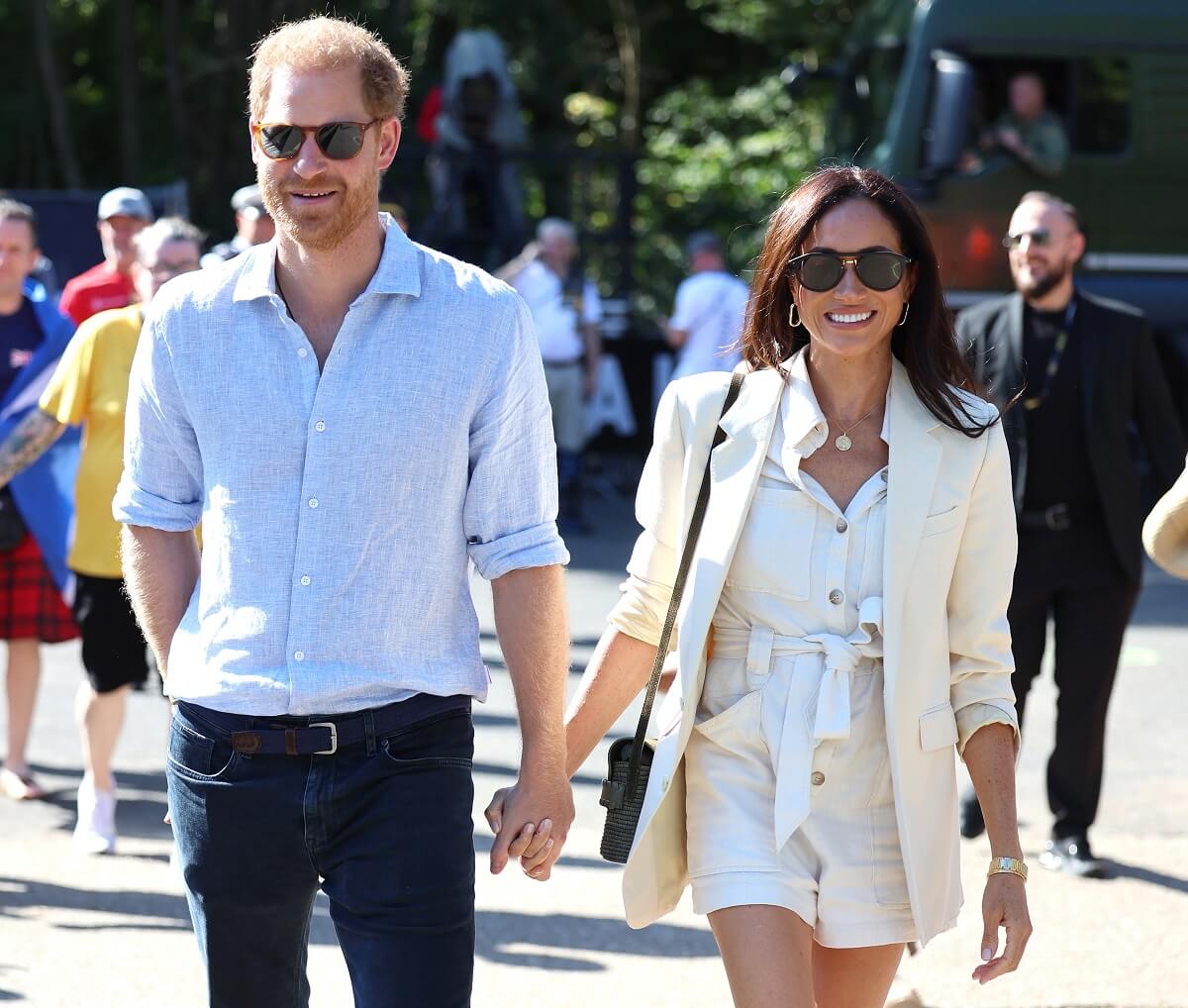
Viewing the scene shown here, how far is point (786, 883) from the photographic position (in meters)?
3.13

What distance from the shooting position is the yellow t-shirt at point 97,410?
6.23 m

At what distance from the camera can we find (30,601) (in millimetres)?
7004

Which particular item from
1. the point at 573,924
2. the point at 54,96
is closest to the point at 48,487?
the point at 573,924

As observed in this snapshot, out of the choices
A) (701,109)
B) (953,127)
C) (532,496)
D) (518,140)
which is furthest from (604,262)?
(532,496)

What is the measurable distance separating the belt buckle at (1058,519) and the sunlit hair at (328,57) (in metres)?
3.65

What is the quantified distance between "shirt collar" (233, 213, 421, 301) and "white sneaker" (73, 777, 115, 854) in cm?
342

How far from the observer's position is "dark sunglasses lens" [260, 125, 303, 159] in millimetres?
3023

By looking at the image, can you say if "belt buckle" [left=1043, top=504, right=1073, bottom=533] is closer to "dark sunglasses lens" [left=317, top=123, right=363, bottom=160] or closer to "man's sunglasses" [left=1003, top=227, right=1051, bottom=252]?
"man's sunglasses" [left=1003, top=227, right=1051, bottom=252]

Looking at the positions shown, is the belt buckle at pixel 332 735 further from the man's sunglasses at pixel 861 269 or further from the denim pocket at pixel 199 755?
the man's sunglasses at pixel 861 269

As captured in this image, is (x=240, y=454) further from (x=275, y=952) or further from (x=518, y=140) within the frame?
(x=518, y=140)

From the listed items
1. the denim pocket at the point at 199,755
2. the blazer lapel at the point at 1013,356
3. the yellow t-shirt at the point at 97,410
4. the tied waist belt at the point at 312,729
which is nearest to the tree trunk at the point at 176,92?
the yellow t-shirt at the point at 97,410

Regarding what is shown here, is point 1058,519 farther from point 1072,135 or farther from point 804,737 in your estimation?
point 1072,135

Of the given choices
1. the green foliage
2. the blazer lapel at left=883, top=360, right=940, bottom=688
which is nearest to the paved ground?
the blazer lapel at left=883, top=360, right=940, bottom=688

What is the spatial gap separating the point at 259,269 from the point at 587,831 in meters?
3.78
